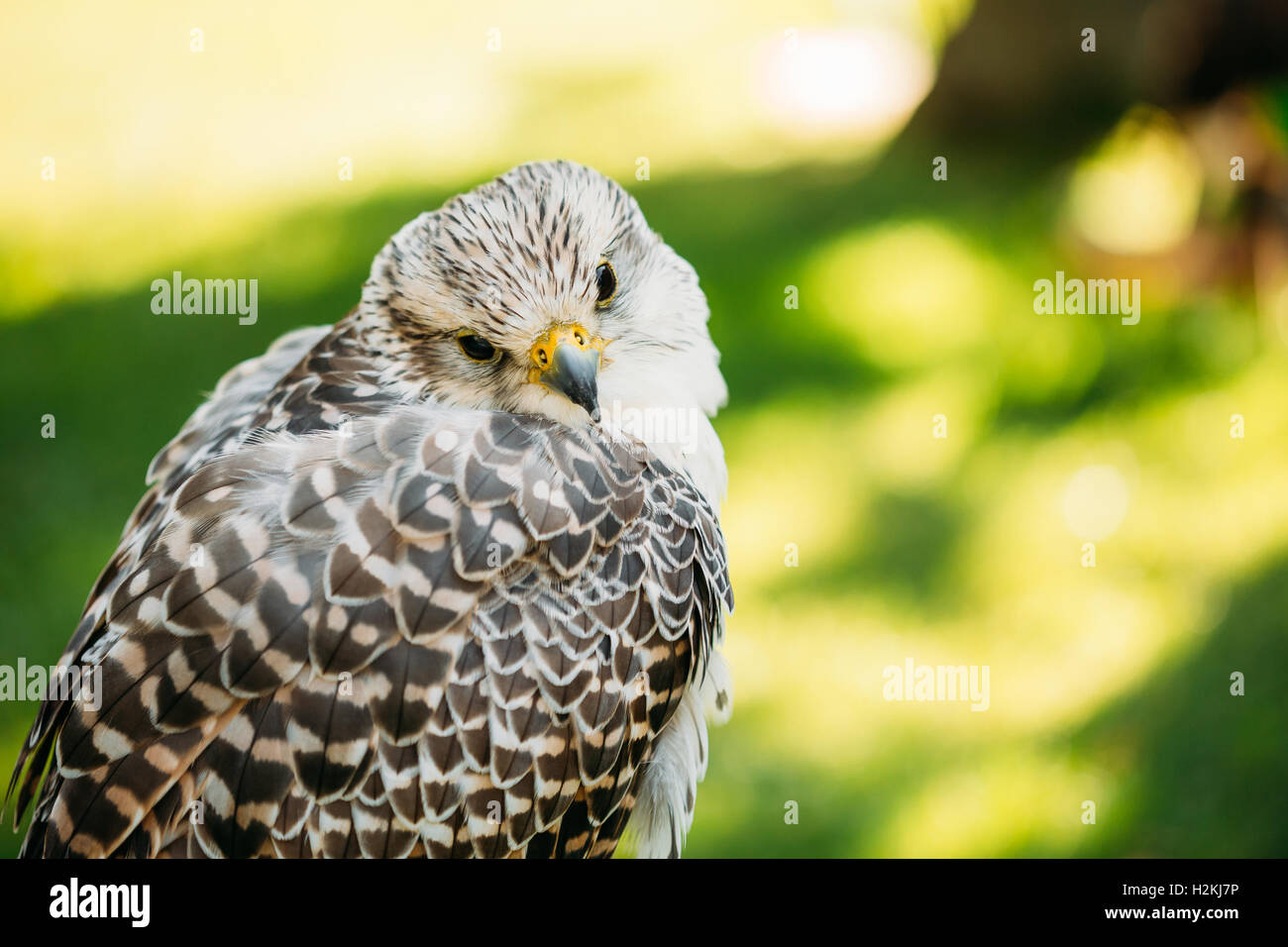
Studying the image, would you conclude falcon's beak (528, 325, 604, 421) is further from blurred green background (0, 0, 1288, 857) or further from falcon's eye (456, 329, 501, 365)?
blurred green background (0, 0, 1288, 857)

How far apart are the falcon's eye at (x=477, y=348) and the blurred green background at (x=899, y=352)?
209 centimetres

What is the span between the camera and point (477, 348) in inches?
100

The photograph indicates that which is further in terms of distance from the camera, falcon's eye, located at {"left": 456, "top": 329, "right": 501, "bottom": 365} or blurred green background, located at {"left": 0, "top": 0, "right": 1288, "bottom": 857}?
blurred green background, located at {"left": 0, "top": 0, "right": 1288, "bottom": 857}

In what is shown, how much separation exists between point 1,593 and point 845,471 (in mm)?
3543

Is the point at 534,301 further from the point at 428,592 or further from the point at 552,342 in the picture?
the point at 428,592

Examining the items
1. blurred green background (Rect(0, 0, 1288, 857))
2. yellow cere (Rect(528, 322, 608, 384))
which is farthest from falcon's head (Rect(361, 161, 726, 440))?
blurred green background (Rect(0, 0, 1288, 857))

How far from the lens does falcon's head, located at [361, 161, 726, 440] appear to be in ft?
8.02

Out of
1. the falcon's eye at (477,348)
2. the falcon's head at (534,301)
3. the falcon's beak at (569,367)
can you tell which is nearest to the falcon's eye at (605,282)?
the falcon's head at (534,301)

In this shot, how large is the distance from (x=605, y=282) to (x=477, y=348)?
32cm

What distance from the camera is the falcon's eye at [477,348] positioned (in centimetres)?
252

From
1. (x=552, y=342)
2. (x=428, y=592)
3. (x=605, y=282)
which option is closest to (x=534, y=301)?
(x=552, y=342)

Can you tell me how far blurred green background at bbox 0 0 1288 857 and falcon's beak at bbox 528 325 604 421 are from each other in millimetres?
2077

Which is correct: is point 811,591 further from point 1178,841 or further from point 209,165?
point 209,165

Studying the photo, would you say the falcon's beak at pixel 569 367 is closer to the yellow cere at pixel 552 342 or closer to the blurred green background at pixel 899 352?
the yellow cere at pixel 552 342
